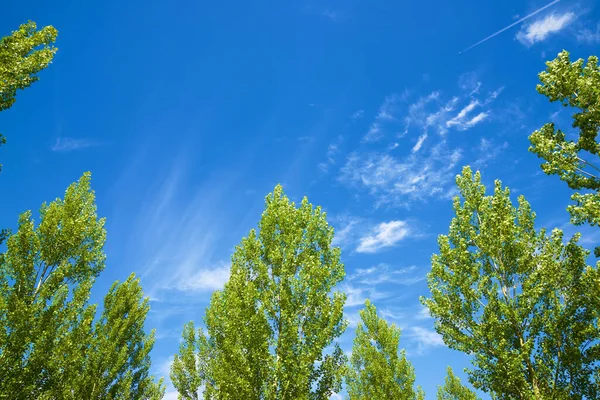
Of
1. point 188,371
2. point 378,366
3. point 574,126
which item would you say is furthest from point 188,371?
point 574,126

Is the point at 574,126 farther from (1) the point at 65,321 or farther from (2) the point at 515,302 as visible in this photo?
(1) the point at 65,321

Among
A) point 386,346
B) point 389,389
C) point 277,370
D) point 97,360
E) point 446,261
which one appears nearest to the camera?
point 277,370

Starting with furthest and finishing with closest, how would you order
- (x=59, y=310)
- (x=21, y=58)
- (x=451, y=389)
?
(x=451, y=389) < (x=59, y=310) < (x=21, y=58)

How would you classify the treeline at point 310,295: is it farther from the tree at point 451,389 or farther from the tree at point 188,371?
the tree at point 451,389

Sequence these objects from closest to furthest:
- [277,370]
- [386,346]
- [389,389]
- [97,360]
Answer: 1. [277,370]
2. [97,360]
3. [389,389]
4. [386,346]

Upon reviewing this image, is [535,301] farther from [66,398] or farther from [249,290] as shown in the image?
[66,398]

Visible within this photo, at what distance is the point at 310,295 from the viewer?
1327 centimetres

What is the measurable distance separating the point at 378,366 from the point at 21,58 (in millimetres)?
23082

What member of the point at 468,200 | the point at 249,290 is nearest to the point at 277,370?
the point at 249,290

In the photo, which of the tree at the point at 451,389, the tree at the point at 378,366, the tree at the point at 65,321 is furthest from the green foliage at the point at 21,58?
the tree at the point at 451,389

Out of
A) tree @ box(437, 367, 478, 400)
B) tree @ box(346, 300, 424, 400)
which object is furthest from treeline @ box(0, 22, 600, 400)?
tree @ box(437, 367, 478, 400)

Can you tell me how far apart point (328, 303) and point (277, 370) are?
10.1 ft

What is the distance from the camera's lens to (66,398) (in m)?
16.1

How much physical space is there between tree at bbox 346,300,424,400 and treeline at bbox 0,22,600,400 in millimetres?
8069
